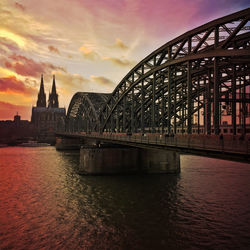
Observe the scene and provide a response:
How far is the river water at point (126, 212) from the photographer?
17.8 m

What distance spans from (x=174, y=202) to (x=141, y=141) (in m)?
7.89

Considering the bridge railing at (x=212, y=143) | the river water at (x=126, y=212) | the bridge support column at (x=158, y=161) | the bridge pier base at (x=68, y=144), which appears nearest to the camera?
the bridge railing at (x=212, y=143)

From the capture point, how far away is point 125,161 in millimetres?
41438

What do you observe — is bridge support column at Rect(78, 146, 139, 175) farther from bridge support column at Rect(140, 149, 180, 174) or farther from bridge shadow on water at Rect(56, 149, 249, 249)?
bridge shadow on water at Rect(56, 149, 249, 249)

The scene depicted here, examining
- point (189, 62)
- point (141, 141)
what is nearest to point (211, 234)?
point (141, 141)

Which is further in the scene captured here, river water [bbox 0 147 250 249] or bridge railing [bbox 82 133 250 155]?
river water [bbox 0 147 250 249]

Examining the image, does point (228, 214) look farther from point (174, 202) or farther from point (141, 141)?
point (141, 141)

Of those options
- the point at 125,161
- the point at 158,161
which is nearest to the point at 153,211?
the point at 125,161

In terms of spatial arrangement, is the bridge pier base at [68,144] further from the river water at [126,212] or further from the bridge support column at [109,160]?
the river water at [126,212]

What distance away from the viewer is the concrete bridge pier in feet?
134

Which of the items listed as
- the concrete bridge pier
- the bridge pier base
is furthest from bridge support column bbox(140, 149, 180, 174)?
the bridge pier base

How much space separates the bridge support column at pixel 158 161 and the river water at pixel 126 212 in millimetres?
2684

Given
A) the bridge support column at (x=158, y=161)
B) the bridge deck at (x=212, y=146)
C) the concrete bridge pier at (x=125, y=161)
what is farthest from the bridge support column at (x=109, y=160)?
the bridge deck at (x=212, y=146)

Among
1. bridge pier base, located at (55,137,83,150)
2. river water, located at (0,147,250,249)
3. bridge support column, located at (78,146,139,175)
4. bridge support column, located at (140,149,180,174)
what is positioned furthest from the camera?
bridge pier base, located at (55,137,83,150)
